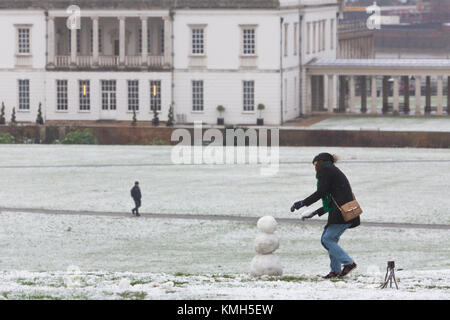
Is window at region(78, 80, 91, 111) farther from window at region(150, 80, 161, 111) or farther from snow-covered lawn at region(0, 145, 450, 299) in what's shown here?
snow-covered lawn at region(0, 145, 450, 299)

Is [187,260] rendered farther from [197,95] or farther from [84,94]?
[84,94]

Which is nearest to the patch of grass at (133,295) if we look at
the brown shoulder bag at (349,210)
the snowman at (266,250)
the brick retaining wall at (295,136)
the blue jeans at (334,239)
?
the snowman at (266,250)

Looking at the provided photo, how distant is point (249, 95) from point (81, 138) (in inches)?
572

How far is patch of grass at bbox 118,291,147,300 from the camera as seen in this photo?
68.9ft

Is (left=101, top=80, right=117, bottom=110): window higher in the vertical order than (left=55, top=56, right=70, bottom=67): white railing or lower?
lower

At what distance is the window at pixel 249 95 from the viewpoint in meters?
87.9

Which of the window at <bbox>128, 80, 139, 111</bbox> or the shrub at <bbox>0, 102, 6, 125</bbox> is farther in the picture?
the window at <bbox>128, 80, 139, 111</bbox>

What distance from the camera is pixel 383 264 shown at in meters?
35.0

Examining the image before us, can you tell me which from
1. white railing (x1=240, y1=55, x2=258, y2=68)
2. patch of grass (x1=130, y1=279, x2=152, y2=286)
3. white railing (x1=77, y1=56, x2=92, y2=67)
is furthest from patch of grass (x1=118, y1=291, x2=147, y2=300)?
white railing (x1=77, y1=56, x2=92, y2=67)

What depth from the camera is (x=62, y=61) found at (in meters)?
90.9

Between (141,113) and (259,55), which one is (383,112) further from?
(141,113)

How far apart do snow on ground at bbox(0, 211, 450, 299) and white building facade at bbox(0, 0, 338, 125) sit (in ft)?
140

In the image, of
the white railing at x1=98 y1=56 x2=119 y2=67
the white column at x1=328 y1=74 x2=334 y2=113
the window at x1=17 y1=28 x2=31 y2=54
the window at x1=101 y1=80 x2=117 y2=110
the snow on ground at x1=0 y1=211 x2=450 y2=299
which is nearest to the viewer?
the snow on ground at x1=0 y1=211 x2=450 y2=299
